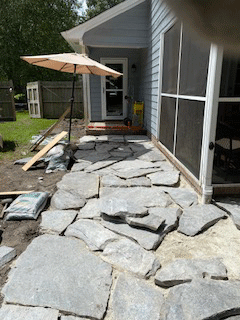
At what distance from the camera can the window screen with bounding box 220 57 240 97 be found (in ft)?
8.91

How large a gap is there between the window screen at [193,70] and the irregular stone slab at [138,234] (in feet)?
6.05

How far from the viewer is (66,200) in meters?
3.27

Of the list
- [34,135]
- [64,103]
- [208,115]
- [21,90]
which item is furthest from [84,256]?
[21,90]

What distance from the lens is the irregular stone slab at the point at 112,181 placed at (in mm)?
3804

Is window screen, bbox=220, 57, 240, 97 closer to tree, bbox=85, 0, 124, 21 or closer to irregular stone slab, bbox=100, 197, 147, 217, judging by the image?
Answer: irregular stone slab, bbox=100, 197, 147, 217

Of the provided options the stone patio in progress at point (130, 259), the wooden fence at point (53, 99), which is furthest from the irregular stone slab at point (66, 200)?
the wooden fence at point (53, 99)

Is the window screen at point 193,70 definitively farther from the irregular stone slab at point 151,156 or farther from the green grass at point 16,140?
the green grass at point 16,140

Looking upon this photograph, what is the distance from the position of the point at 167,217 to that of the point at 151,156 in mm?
2568

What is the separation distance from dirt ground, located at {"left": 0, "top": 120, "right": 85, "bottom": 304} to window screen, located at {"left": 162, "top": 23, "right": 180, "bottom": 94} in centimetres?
263

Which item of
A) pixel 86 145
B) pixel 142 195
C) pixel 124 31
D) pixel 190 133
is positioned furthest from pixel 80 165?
pixel 124 31

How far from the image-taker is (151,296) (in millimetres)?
1789

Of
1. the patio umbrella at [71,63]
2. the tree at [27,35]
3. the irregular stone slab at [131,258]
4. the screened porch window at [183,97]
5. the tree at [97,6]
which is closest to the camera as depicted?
the irregular stone slab at [131,258]

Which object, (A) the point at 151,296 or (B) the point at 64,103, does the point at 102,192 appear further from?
(B) the point at 64,103

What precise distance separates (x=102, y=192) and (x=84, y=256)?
141 centimetres
